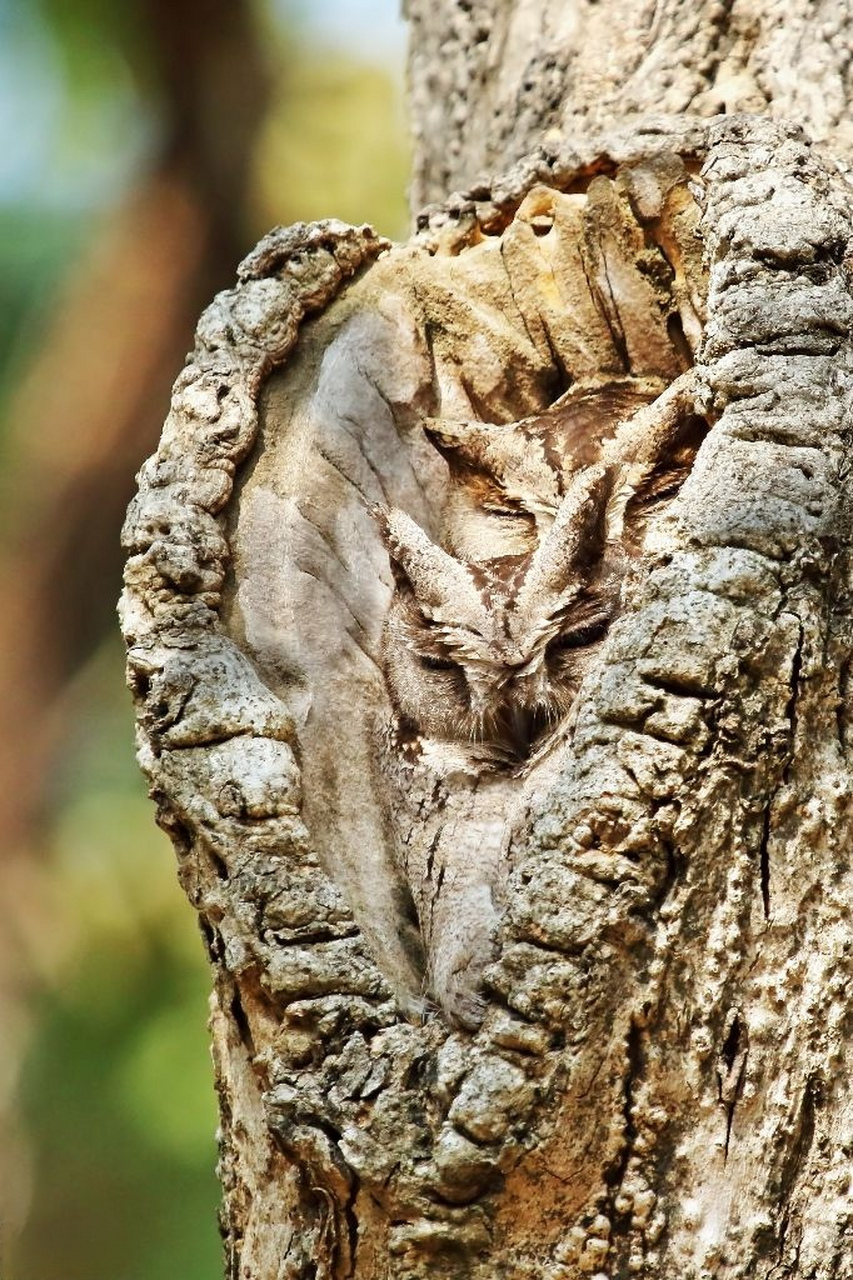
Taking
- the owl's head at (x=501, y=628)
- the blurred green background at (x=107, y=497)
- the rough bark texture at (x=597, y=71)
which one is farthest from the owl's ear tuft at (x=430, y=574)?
the blurred green background at (x=107, y=497)

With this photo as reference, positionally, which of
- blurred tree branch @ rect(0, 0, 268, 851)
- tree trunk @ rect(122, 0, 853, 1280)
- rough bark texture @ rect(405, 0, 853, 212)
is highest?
blurred tree branch @ rect(0, 0, 268, 851)

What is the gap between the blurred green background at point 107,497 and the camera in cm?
491

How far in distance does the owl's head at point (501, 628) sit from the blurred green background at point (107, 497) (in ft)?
10.4

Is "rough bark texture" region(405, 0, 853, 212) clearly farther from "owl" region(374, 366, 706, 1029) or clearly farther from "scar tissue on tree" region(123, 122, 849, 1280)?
"owl" region(374, 366, 706, 1029)

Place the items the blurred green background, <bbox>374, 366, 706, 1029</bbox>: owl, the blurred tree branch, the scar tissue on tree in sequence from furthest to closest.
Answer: the blurred tree branch
the blurred green background
<bbox>374, 366, 706, 1029</bbox>: owl
the scar tissue on tree

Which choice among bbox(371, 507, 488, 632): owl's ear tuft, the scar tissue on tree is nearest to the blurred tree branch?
the scar tissue on tree

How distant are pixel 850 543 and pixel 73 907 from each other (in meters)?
4.28

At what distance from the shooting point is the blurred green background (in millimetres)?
4914

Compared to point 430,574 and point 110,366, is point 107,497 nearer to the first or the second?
point 110,366

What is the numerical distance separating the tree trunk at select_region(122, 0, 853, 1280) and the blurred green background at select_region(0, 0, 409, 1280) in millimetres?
2902

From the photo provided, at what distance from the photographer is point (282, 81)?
19.7ft

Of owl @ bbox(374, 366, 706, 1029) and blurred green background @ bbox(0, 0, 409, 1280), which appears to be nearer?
owl @ bbox(374, 366, 706, 1029)

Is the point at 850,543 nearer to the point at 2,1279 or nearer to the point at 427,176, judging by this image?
the point at 427,176

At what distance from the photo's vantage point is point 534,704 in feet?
6.03
